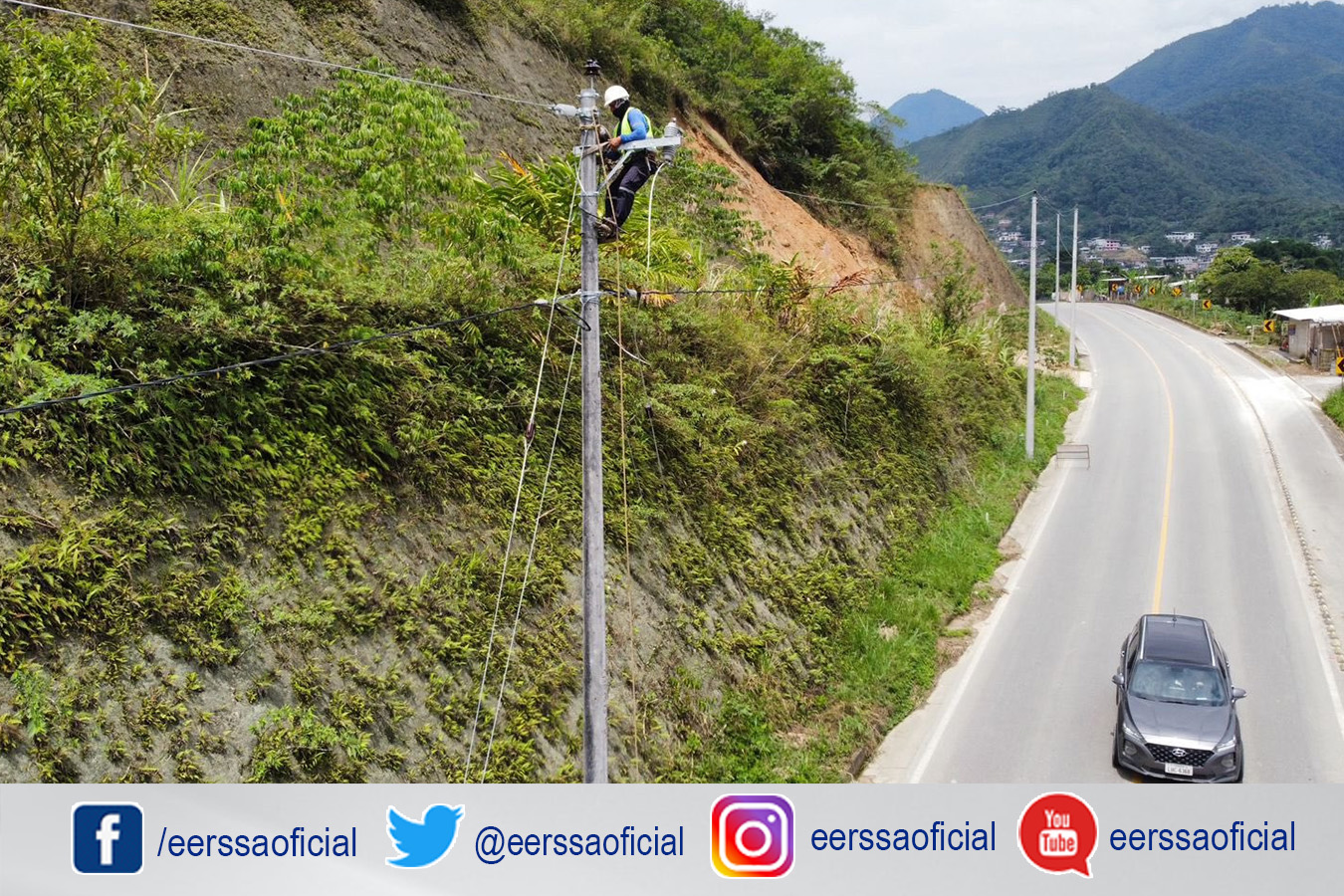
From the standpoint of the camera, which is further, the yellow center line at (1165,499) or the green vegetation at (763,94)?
the green vegetation at (763,94)

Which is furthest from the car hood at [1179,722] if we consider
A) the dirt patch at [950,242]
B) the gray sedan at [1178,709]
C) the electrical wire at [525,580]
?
the dirt patch at [950,242]

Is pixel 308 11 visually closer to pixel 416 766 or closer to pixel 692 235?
pixel 692 235

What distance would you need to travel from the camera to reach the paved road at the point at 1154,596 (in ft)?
41.0

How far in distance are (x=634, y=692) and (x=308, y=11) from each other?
13836 mm

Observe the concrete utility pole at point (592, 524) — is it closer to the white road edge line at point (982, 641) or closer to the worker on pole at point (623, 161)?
the worker on pole at point (623, 161)

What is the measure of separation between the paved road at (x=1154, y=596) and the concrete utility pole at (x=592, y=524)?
6.13 metres

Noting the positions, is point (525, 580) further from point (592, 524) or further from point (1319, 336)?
point (1319, 336)

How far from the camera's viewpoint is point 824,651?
538 inches

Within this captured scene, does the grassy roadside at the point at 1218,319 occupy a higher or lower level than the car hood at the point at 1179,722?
higher

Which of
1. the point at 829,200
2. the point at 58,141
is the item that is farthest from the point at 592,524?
the point at 829,200

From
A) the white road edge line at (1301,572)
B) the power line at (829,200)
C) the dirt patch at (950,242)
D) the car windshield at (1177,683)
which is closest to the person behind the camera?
the car windshield at (1177,683)

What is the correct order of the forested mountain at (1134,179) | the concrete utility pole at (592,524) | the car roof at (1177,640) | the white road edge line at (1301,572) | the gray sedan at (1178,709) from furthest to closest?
1. the forested mountain at (1134,179)
2. the white road edge line at (1301,572)
3. the car roof at (1177,640)
4. the gray sedan at (1178,709)
5. the concrete utility pole at (592,524)

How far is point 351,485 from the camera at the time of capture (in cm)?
902

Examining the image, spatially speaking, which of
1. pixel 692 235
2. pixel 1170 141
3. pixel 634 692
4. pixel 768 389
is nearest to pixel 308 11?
pixel 692 235
